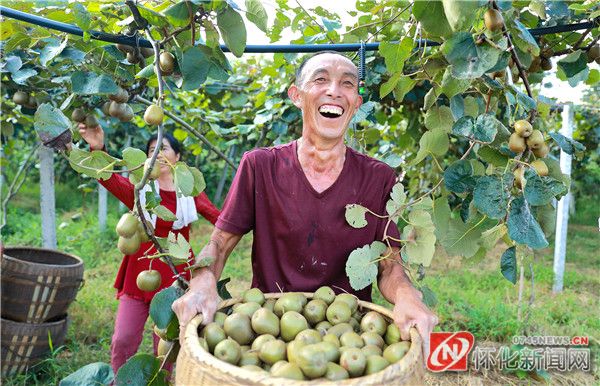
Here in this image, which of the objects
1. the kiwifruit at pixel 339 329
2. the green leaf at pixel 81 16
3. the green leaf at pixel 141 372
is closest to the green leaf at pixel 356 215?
the kiwifruit at pixel 339 329

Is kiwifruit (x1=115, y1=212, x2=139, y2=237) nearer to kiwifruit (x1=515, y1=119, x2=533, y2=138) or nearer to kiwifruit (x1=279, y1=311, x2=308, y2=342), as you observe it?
kiwifruit (x1=279, y1=311, x2=308, y2=342)

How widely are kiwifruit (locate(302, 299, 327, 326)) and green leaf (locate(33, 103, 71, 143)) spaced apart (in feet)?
2.54

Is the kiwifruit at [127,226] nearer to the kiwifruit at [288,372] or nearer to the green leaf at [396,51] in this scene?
the kiwifruit at [288,372]

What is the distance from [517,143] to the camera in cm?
133

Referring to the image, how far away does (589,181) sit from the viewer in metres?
A: 10.2

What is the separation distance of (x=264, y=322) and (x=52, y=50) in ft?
3.67

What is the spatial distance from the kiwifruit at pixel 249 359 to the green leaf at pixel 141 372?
1.12 feet

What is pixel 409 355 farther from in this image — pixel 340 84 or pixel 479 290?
pixel 479 290

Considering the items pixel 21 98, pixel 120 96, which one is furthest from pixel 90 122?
pixel 21 98

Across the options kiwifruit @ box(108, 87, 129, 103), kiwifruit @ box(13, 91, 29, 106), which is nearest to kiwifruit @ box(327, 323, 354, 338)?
kiwifruit @ box(108, 87, 129, 103)

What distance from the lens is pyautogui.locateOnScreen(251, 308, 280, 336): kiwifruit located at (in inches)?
49.7

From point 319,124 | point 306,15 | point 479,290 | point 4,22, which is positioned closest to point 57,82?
point 4,22

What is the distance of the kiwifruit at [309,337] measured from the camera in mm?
1184

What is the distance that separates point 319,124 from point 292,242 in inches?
14.7
